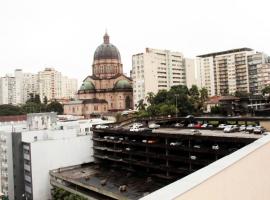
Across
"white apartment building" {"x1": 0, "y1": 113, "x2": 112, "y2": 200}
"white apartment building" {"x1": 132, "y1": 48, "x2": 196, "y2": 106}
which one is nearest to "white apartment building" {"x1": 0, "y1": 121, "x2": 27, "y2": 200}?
"white apartment building" {"x1": 0, "y1": 113, "x2": 112, "y2": 200}

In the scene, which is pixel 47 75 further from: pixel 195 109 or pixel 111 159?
pixel 111 159

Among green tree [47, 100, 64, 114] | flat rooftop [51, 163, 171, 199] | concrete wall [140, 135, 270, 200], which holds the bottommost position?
flat rooftop [51, 163, 171, 199]

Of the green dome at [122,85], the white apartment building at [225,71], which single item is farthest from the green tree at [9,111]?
the white apartment building at [225,71]

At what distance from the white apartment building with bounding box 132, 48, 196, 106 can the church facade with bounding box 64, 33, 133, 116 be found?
4.34m

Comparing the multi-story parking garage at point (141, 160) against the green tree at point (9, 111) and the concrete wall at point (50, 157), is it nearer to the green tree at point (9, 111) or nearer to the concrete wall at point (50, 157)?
the concrete wall at point (50, 157)

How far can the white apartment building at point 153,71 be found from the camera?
250 ft

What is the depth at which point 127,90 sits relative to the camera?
8231cm

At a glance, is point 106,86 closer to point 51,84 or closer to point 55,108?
point 55,108

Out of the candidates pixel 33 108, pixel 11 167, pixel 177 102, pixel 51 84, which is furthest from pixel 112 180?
pixel 51 84

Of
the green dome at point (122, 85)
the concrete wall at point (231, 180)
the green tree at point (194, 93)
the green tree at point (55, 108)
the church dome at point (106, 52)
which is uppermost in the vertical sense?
the church dome at point (106, 52)

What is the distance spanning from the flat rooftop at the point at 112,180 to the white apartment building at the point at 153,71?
45692 millimetres

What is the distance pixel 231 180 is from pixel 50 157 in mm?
27872

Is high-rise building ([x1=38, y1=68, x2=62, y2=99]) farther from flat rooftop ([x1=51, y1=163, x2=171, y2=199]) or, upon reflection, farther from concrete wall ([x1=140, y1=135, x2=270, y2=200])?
concrete wall ([x1=140, y1=135, x2=270, y2=200])

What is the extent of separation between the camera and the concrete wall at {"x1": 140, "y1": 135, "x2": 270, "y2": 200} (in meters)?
3.79
